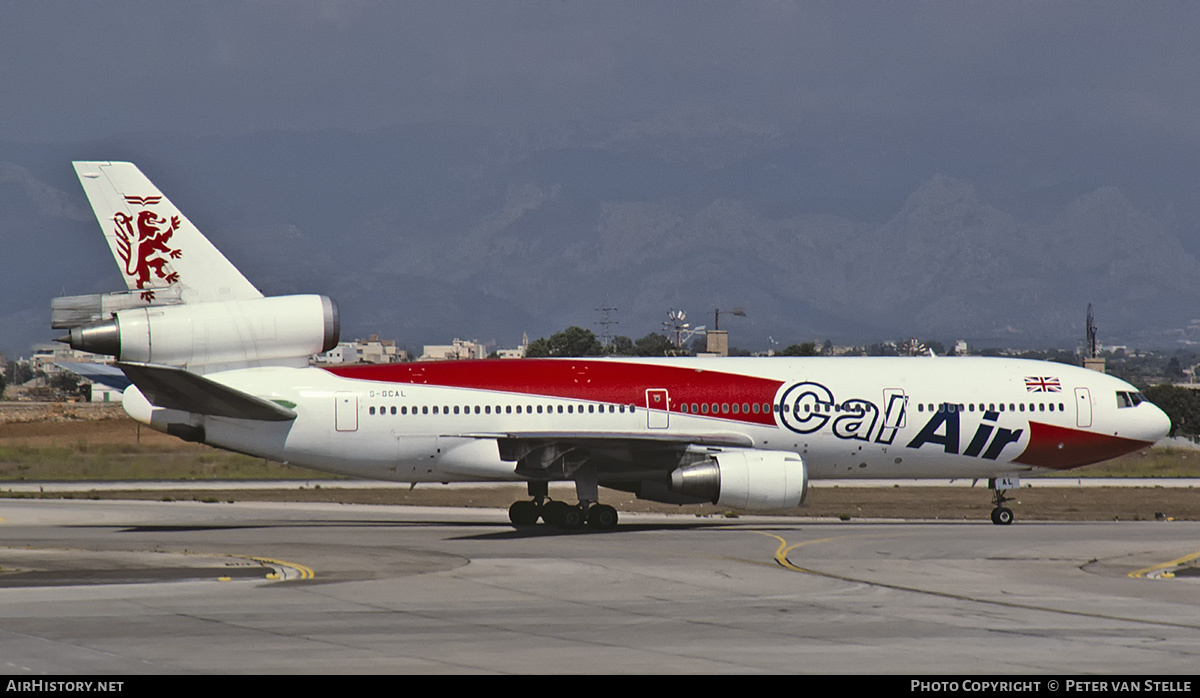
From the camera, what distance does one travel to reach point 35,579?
2417cm

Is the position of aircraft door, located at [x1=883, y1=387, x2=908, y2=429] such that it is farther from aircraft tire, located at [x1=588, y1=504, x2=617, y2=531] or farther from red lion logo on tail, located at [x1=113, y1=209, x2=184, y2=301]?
red lion logo on tail, located at [x1=113, y1=209, x2=184, y2=301]

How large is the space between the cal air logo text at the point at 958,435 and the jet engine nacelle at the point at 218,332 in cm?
1558

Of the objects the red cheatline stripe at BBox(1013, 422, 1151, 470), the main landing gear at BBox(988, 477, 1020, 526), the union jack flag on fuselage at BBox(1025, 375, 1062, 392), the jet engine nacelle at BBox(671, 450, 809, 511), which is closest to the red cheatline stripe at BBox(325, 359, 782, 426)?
the jet engine nacelle at BBox(671, 450, 809, 511)

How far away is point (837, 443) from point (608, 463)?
20.1ft

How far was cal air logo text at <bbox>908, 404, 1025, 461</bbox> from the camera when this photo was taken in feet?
115

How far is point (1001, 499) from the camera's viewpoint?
118 ft

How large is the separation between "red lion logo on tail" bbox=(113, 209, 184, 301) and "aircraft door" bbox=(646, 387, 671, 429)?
12.1 metres

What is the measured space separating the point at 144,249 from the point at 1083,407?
24.7m

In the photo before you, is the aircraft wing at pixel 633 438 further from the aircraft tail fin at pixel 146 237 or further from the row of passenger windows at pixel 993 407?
the aircraft tail fin at pixel 146 237

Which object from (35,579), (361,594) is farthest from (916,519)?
(35,579)

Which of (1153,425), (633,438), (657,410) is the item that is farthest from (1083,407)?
→ (633,438)

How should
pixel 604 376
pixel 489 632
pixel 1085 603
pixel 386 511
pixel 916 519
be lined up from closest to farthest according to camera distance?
pixel 489 632 → pixel 1085 603 → pixel 604 376 → pixel 916 519 → pixel 386 511

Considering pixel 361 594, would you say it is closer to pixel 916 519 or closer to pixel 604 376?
pixel 604 376

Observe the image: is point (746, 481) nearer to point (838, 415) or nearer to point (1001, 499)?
point (838, 415)
